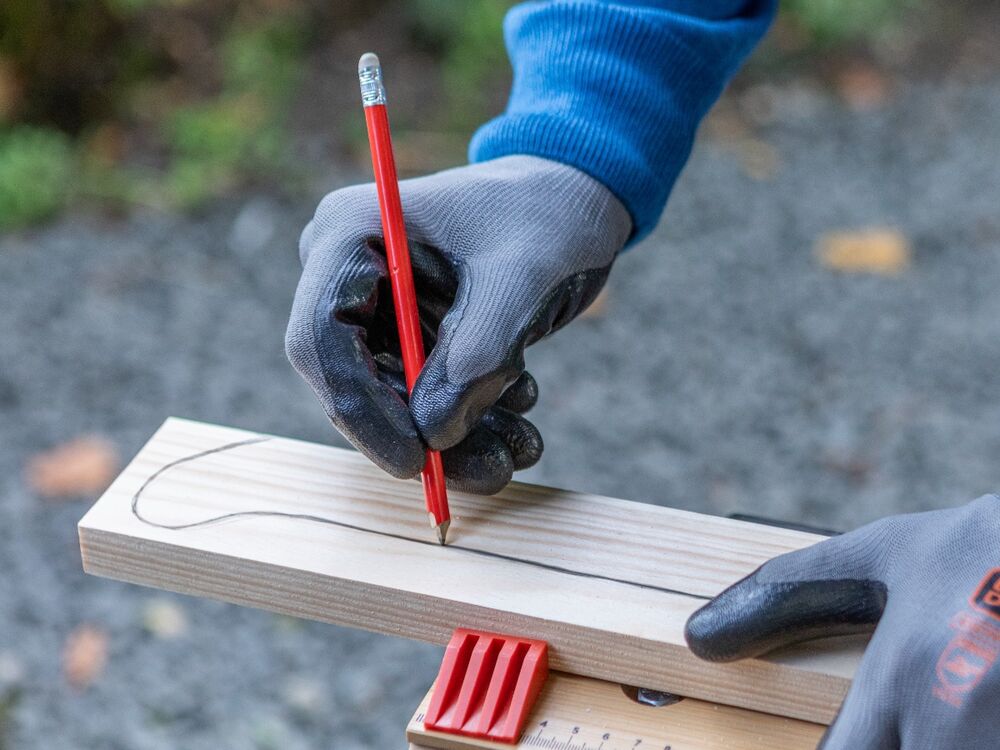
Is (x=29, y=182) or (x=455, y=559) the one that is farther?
(x=29, y=182)

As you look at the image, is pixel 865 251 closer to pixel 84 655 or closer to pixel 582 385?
pixel 582 385

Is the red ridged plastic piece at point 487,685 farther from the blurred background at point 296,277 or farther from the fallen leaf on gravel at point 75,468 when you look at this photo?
the fallen leaf on gravel at point 75,468

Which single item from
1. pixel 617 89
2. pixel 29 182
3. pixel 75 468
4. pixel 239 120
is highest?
pixel 617 89

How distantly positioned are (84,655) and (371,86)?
6.20ft

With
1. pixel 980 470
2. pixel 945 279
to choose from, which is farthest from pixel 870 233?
pixel 980 470

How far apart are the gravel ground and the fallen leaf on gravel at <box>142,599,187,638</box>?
2 cm

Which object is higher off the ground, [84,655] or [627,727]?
[627,727]

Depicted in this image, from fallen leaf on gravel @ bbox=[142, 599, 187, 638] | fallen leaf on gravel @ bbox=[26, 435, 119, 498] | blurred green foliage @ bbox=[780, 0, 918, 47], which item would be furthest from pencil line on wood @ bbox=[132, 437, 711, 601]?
blurred green foliage @ bbox=[780, 0, 918, 47]

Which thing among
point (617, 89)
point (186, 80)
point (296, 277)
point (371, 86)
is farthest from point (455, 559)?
point (186, 80)

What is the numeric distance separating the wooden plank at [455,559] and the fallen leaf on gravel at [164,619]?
1283mm

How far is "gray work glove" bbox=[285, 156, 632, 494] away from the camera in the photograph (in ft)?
4.30

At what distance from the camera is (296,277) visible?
12.2 ft

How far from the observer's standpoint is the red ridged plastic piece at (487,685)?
1193 mm

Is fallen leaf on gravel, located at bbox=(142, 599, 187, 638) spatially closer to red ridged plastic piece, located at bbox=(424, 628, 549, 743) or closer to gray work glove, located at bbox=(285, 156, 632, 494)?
gray work glove, located at bbox=(285, 156, 632, 494)
